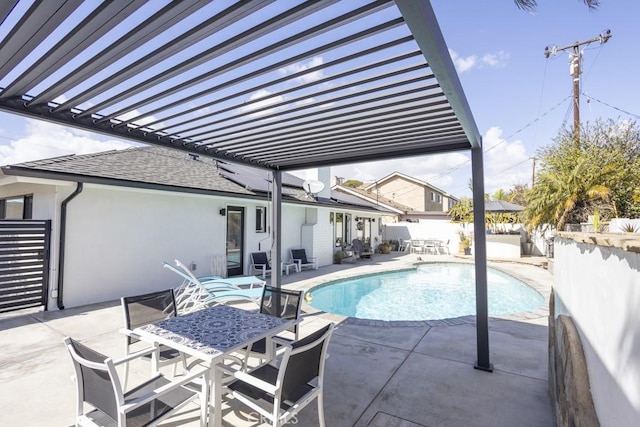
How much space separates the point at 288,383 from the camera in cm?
259

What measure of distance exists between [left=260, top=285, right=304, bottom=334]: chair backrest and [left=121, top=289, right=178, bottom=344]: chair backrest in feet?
4.01

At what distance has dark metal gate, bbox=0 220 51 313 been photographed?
6480 millimetres

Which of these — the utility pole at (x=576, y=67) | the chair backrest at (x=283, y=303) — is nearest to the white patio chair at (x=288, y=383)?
the chair backrest at (x=283, y=303)

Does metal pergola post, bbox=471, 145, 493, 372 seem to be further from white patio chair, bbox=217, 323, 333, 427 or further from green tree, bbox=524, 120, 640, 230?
green tree, bbox=524, 120, 640, 230

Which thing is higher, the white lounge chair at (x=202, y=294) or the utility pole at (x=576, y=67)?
the utility pole at (x=576, y=67)

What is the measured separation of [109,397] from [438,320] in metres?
5.86

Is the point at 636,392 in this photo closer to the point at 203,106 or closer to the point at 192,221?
the point at 203,106

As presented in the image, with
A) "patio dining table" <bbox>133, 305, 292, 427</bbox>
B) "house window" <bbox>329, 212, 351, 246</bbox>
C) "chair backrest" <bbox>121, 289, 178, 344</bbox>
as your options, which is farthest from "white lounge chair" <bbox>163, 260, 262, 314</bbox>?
"house window" <bbox>329, 212, 351, 246</bbox>

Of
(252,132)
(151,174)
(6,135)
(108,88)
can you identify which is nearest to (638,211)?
(252,132)

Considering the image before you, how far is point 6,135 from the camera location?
2288 centimetres

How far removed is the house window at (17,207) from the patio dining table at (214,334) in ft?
25.4

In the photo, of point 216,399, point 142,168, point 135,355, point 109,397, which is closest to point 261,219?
point 142,168

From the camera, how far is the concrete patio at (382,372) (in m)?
3.14

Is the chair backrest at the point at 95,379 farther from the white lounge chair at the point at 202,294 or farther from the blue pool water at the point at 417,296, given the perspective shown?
the blue pool water at the point at 417,296
